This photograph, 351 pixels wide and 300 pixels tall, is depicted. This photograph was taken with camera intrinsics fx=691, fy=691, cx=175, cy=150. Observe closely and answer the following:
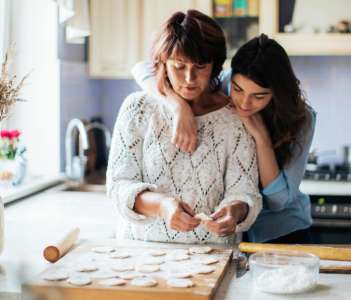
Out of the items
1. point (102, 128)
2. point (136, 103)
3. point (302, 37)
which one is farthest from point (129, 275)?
point (102, 128)

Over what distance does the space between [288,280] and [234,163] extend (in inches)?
16.6

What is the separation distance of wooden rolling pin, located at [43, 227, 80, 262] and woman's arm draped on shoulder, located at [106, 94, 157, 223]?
149 millimetres

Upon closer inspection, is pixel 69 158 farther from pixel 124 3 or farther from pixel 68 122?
pixel 124 3

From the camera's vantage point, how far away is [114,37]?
333cm

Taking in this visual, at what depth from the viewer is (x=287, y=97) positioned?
1801mm

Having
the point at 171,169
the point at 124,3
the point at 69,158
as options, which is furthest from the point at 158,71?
the point at 124,3

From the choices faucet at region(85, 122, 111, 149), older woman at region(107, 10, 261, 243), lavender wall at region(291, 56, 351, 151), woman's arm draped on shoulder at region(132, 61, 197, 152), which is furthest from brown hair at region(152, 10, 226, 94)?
lavender wall at region(291, 56, 351, 151)

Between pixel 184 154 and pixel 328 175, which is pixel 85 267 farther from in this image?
pixel 328 175

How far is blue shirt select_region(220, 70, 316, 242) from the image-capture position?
188 cm

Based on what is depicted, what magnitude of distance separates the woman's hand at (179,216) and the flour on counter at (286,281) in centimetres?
21

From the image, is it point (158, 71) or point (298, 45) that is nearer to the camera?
point (158, 71)

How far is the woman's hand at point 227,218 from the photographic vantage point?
5.24ft

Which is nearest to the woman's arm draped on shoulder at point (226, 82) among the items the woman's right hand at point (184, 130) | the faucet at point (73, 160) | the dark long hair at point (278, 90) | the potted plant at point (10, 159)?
the dark long hair at point (278, 90)

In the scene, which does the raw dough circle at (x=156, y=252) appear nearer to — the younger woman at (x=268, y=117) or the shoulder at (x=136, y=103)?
the younger woman at (x=268, y=117)
